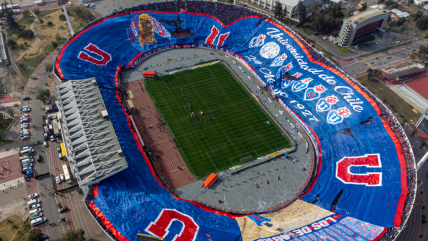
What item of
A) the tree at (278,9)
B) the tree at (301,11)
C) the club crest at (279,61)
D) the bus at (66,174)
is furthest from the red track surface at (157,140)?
the tree at (301,11)

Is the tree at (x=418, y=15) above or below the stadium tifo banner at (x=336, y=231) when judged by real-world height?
above

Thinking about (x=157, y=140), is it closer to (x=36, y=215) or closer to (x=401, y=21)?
(x=36, y=215)

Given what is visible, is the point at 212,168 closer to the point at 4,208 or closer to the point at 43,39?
the point at 4,208

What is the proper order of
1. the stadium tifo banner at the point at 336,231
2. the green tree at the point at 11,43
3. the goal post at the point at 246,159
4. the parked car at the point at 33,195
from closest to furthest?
the stadium tifo banner at the point at 336,231, the parked car at the point at 33,195, the goal post at the point at 246,159, the green tree at the point at 11,43

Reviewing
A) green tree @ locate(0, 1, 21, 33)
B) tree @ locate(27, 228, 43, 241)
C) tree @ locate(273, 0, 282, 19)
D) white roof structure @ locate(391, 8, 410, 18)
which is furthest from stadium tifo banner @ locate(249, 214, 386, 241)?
green tree @ locate(0, 1, 21, 33)

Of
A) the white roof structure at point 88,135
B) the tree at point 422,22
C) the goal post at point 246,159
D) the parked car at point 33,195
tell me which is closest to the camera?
the white roof structure at point 88,135

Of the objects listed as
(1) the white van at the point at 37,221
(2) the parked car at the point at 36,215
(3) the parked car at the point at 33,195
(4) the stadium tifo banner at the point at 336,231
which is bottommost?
(4) the stadium tifo banner at the point at 336,231

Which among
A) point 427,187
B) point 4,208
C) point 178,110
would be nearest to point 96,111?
point 178,110

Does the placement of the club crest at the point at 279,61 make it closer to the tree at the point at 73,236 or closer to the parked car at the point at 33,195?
the tree at the point at 73,236
